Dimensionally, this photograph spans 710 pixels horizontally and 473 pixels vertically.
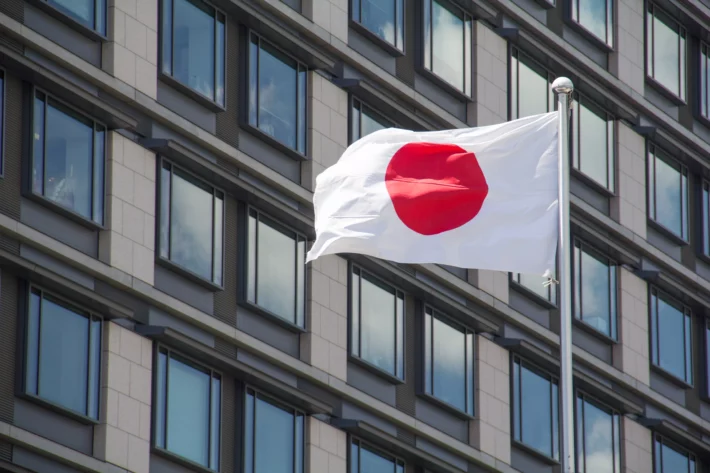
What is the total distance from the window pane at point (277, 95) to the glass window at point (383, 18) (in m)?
2.43

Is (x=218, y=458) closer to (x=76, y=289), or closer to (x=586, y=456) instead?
(x=76, y=289)

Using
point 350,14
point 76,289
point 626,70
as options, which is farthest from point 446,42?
point 76,289

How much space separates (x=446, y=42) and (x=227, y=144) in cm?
847

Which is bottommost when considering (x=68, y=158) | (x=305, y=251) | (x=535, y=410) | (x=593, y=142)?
(x=535, y=410)

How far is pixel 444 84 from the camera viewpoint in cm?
4488

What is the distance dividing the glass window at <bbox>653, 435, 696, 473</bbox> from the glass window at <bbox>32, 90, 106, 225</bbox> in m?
19.8

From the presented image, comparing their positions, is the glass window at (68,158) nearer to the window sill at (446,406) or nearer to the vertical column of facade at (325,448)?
the vertical column of facade at (325,448)

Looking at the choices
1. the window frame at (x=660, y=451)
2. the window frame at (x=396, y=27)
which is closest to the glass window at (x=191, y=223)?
the window frame at (x=396, y=27)

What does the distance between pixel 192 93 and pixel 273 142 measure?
2684 mm

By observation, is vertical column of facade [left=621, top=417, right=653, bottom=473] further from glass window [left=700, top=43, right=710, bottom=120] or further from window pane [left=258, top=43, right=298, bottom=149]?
window pane [left=258, top=43, right=298, bottom=149]

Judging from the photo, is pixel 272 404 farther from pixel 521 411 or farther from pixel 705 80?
pixel 705 80

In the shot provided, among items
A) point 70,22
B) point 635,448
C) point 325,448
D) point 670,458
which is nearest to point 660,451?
point 670,458

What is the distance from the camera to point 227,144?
38.8 metres

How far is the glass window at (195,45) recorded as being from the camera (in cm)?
3794
